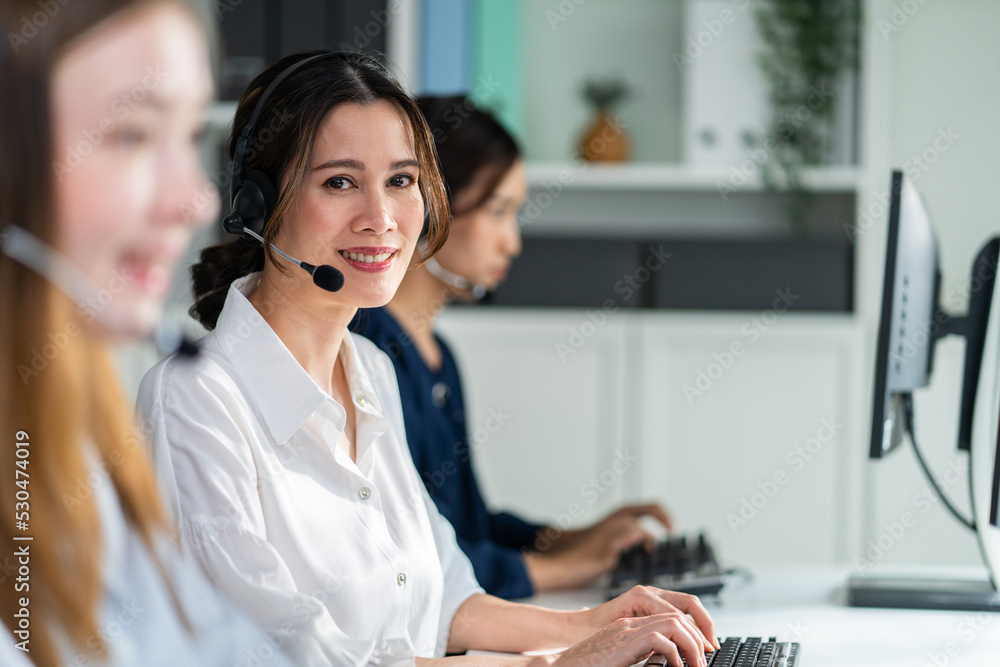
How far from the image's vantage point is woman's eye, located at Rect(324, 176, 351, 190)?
35.6 inches

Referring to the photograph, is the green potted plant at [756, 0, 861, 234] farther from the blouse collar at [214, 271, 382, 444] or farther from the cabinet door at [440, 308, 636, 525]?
the blouse collar at [214, 271, 382, 444]

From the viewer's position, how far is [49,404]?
0.57 m

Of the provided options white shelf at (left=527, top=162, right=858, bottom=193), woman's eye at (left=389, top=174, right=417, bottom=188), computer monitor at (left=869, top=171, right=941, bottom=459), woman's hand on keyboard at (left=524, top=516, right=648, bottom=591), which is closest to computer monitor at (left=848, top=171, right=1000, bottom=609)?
computer monitor at (left=869, top=171, right=941, bottom=459)

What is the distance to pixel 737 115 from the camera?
2.57 meters

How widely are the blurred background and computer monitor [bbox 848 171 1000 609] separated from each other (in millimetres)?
1116

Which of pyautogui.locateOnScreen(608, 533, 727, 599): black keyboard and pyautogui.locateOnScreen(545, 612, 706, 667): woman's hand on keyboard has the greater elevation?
pyautogui.locateOnScreen(545, 612, 706, 667): woman's hand on keyboard

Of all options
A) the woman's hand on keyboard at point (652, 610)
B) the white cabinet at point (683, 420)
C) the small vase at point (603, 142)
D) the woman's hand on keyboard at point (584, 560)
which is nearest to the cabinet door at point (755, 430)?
the white cabinet at point (683, 420)

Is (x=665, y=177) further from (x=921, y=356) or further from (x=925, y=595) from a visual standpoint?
(x=925, y=595)

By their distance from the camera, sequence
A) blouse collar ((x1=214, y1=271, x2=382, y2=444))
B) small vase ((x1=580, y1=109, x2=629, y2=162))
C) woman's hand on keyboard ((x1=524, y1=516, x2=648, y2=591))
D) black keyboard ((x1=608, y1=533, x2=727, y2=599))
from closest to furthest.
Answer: blouse collar ((x1=214, y1=271, x2=382, y2=444)) < black keyboard ((x1=608, y1=533, x2=727, y2=599)) < woman's hand on keyboard ((x1=524, y1=516, x2=648, y2=591)) < small vase ((x1=580, y1=109, x2=629, y2=162))

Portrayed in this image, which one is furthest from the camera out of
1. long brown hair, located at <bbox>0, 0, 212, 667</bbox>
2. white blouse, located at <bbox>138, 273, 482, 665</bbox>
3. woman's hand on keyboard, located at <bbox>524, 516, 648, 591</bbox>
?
woman's hand on keyboard, located at <bbox>524, 516, 648, 591</bbox>

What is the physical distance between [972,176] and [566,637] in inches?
77.4

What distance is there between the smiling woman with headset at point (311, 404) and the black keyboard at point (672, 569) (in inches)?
12.2

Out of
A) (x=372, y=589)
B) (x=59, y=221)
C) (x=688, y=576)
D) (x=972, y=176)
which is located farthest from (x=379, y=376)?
(x=972, y=176)

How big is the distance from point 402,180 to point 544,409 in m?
1.66
